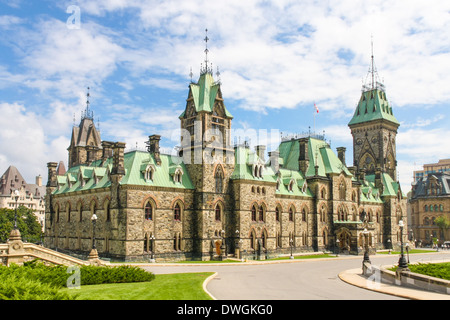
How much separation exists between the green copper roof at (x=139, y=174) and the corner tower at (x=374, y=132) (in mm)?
51155

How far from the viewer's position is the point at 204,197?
48938 millimetres

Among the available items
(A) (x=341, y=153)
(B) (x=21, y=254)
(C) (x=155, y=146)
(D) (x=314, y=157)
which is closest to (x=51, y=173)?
(C) (x=155, y=146)

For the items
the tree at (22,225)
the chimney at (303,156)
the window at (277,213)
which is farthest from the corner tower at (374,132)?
the tree at (22,225)

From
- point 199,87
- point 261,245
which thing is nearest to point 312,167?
point 261,245

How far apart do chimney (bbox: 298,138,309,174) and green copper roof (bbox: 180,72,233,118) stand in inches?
665

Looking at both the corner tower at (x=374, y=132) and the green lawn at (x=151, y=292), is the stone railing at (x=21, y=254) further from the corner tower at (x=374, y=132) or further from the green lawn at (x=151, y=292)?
the corner tower at (x=374, y=132)

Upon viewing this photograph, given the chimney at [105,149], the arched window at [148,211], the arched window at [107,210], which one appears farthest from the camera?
the chimney at [105,149]

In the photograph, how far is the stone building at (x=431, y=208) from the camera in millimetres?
98250

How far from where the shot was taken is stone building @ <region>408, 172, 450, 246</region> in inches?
3868

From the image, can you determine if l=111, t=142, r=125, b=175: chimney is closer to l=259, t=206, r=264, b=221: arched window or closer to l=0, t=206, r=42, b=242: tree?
l=259, t=206, r=264, b=221: arched window

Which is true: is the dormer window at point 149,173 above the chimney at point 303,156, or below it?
below

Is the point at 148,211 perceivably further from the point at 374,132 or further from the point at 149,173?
the point at 374,132

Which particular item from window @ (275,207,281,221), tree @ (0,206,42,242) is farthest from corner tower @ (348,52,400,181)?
tree @ (0,206,42,242)

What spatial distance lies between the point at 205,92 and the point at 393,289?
3336 centimetres
